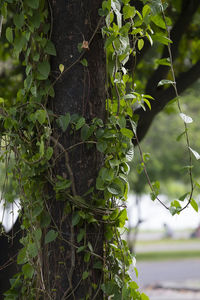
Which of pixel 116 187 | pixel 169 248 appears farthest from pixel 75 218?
pixel 169 248

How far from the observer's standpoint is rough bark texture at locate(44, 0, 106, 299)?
69.4 inches

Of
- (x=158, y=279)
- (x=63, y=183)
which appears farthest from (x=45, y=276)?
(x=158, y=279)

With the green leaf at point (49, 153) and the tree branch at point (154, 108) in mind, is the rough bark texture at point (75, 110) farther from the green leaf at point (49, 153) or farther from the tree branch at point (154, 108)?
the tree branch at point (154, 108)

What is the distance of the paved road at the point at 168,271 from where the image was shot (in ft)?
38.1

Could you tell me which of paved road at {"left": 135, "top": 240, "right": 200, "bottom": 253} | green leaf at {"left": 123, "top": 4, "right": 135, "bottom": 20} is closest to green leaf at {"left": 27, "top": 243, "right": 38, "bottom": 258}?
green leaf at {"left": 123, "top": 4, "right": 135, "bottom": 20}

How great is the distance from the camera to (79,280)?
5.76 ft

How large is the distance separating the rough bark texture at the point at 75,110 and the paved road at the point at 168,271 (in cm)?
871

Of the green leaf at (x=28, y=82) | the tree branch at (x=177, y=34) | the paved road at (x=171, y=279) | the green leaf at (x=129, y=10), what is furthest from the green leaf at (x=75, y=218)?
the paved road at (x=171, y=279)

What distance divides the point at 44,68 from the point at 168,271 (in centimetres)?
1237

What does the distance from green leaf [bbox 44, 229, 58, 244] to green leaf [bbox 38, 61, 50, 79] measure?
628 millimetres

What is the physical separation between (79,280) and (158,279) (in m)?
10.5

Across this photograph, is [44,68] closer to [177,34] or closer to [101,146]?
[101,146]

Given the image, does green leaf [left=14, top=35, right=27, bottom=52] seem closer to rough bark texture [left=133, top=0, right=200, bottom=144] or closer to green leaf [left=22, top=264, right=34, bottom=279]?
green leaf [left=22, top=264, right=34, bottom=279]

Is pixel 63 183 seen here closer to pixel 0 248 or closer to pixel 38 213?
pixel 38 213
